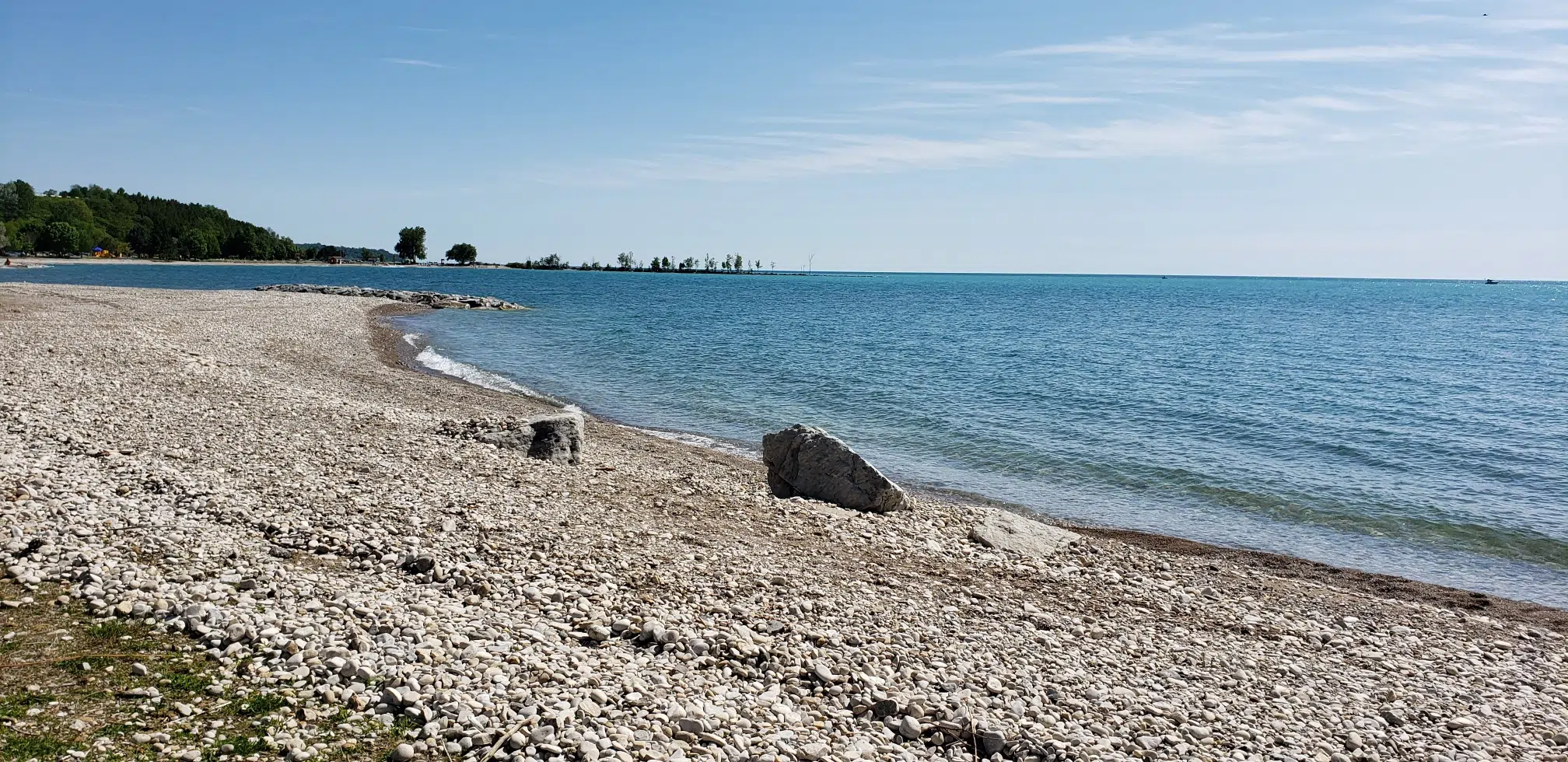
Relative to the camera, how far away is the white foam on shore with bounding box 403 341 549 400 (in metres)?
36.1

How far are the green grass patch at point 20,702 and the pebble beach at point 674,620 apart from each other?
2.37ft

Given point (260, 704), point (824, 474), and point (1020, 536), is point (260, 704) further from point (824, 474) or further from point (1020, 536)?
point (1020, 536)

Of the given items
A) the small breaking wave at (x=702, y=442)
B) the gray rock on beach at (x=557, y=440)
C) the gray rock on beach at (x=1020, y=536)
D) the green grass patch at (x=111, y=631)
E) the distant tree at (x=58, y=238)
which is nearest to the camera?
the green grass patch at (x=111, y=631)

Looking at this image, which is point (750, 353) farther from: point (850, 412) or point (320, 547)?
point (320, 547)

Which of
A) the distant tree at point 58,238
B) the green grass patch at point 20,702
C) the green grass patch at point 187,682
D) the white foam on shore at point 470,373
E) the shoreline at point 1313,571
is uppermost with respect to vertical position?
the distant tree at point 58,238

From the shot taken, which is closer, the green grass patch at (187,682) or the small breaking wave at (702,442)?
the green grass patch at (187,682)

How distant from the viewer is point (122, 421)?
59.8 feet

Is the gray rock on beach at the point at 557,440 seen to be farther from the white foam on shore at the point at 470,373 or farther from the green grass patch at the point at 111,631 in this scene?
the white foam on shore at the point at 470,373

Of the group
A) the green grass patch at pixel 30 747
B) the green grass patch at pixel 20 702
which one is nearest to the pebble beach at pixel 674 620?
the green grass patch at pixel 30 747

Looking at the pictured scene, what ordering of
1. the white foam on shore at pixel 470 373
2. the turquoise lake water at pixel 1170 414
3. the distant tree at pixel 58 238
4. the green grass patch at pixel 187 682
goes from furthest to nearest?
the distant tree at pixel 58 238, the white foam on shore at pixel 470 373, the turquoise lake water at pixel 1170 414, the green grass patch at pixel 187 682

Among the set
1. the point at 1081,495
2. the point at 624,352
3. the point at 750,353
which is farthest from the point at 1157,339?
the point at 1081,495

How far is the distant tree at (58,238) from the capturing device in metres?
177

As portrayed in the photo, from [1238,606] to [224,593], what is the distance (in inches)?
539

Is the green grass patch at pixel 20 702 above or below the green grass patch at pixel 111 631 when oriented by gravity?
below
